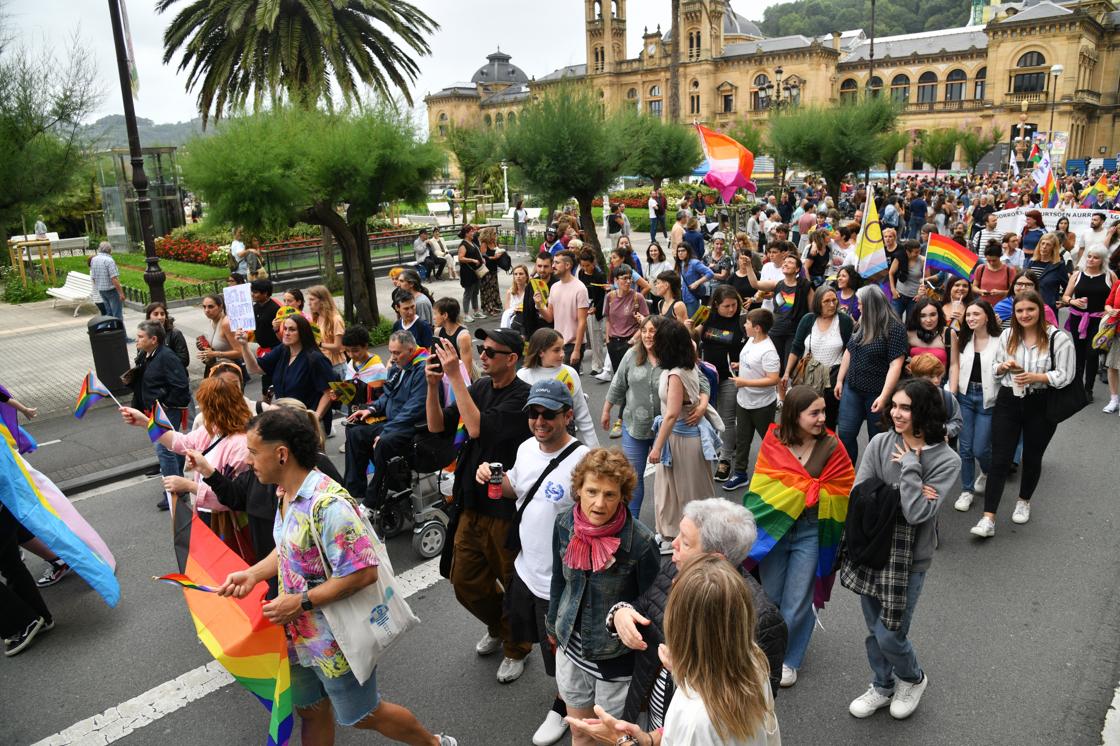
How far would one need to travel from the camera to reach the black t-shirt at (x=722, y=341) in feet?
24.6

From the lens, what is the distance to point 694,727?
7.22 feet

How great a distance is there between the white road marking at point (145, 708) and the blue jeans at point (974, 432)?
5713mm

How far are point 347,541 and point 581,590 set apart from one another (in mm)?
964

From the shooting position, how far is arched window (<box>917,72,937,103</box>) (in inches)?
3297

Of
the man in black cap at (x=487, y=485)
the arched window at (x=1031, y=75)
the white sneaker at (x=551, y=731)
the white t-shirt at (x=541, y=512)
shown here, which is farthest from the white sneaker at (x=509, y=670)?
the arched window at (x=1031, y=75)

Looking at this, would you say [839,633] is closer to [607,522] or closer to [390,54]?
[607,522]

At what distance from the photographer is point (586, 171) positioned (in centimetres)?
2020

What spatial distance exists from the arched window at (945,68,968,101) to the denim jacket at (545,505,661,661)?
303 ft

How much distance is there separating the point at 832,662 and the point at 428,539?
3011 millimetres

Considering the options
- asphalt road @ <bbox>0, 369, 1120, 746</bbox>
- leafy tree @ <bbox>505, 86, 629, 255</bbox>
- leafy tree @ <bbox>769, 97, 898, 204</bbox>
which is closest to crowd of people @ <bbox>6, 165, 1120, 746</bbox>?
asphalt road @ <bbox>0, 369, 1120, 746</bbox>

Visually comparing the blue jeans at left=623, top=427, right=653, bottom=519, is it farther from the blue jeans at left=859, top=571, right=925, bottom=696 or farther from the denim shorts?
the denim shorts

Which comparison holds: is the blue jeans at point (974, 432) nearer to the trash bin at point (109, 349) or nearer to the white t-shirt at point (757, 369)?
the white t-shirt at point (757, 369)

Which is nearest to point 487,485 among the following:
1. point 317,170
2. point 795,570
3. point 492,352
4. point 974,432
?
point 492,352

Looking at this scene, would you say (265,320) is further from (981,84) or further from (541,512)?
(981,84)
